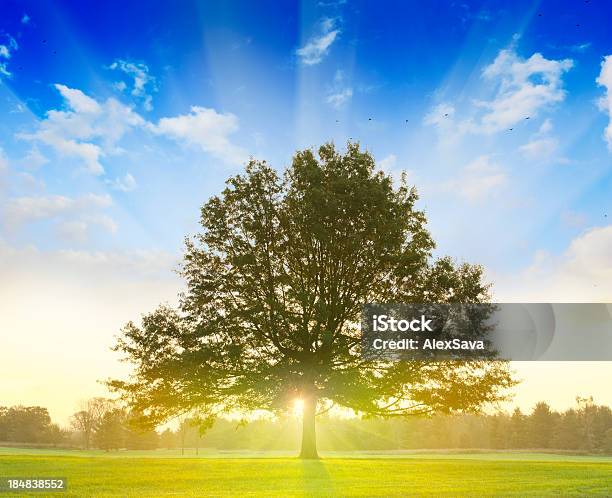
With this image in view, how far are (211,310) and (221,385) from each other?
4743 millimetres

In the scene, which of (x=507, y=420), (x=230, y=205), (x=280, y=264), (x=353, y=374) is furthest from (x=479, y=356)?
(x=507, y=420)

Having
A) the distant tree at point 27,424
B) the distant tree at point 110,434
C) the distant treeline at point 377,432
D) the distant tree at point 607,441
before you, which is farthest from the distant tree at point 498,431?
the distant tree at point 27,424

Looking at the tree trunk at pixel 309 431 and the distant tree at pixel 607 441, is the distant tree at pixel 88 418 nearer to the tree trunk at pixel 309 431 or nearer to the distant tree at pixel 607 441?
the tree trunk at pixel 309 431

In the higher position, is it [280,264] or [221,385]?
[280,264]

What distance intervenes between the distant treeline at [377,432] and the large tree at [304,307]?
223 feet

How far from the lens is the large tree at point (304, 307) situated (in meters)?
33.2

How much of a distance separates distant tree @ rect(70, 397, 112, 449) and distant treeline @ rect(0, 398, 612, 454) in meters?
0.07

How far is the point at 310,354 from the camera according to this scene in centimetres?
3506

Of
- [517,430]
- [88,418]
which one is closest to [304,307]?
[88,418]

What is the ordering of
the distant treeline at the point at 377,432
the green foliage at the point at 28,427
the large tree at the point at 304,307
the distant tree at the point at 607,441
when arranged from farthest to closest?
the distant treeline at the point at 377,432 < the green foliage at the point at 28,427 < the distant tree at the point at 607,441 < the large tree at the point at 304,307

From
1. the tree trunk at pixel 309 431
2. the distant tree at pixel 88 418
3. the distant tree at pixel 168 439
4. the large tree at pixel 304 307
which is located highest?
the large tree at pixel 304 307

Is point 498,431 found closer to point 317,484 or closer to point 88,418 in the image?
point 88,418

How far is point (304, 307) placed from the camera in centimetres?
3294

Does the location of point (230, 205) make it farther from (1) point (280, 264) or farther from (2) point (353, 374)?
(2) point (353, 374)
